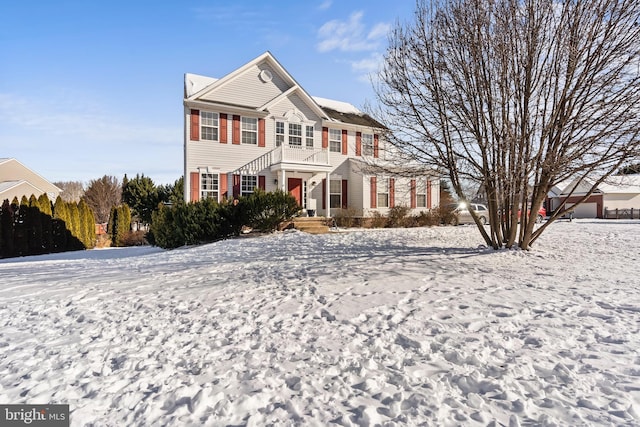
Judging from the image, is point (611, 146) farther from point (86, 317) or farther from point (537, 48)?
point (86, 317)

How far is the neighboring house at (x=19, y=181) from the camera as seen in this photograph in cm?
2628

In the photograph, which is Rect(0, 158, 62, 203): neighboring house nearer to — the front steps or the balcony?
the balcony

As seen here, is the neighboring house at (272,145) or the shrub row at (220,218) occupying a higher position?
the neighboring house at (272,145)

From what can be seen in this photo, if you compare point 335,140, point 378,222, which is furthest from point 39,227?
point 378,222

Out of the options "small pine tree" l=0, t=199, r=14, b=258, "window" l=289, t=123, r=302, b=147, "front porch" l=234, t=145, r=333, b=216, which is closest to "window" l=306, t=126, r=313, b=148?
"window" l=289, t=123, r=302, b=147

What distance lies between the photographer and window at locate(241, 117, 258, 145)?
55.4 feet

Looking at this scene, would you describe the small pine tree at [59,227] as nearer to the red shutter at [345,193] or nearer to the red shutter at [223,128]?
the red shutter at [223,128]

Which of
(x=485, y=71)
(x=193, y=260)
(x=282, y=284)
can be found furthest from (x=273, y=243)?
(x=485, y=71)

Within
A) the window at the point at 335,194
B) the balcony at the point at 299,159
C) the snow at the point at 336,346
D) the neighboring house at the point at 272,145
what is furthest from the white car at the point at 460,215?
the snow at the point at 336,346

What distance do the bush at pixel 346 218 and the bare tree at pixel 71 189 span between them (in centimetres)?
4946

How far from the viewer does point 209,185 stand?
52.5 feet

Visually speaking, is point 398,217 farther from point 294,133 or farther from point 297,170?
point 294,133

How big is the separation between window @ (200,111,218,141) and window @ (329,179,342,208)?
274 inches

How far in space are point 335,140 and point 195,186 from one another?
847 cm
